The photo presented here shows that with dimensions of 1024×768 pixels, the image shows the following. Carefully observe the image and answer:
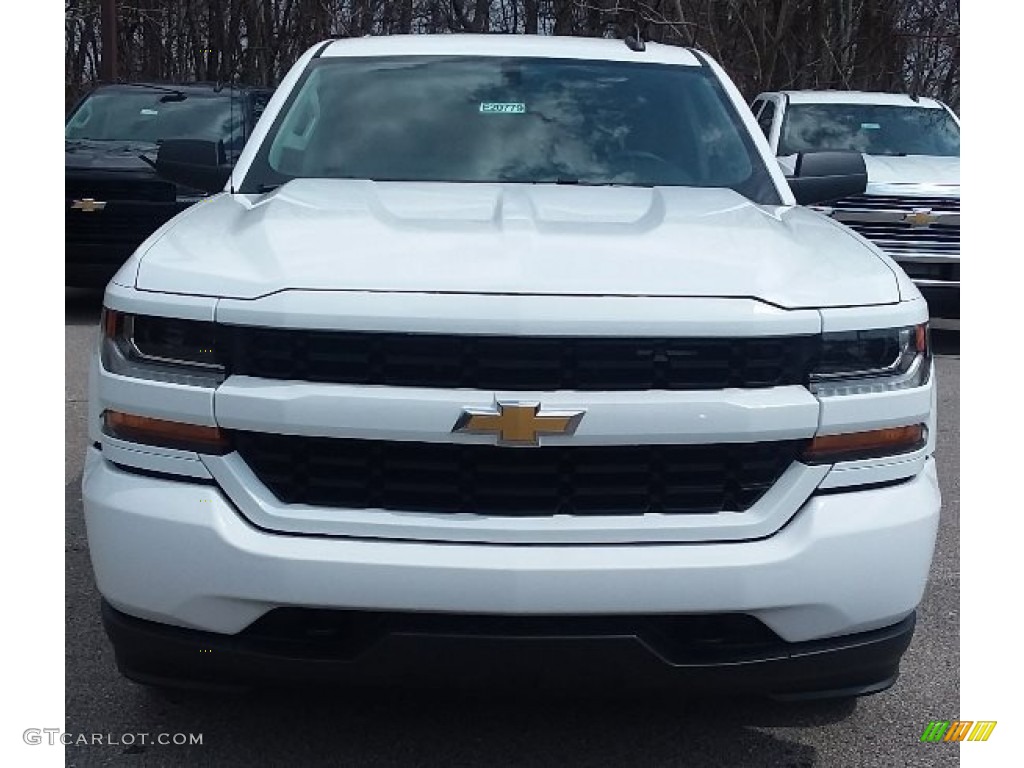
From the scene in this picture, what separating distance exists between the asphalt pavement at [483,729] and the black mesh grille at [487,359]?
81 centimetres

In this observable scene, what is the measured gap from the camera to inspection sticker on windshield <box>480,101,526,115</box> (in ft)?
14.2

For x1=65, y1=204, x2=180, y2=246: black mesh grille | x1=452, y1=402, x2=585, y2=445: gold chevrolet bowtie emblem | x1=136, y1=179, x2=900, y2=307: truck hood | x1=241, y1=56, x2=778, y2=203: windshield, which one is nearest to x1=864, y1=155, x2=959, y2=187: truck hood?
x1=65, y1=204, x2=180, y2=246: black mesh grille

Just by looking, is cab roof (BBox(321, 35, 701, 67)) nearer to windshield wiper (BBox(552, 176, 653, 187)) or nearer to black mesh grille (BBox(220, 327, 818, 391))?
windshield wiper (BBox(552, 176, 653, 187))

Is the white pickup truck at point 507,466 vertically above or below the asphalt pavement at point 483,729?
above

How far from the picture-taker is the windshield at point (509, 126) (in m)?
4.09

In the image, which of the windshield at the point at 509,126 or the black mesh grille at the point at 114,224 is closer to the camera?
the windshield at the point at 509,126

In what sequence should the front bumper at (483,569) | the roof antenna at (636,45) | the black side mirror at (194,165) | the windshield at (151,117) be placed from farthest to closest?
the windshield at (151,117) < the roof antenna at (636,45) < the black side mirror at (194,165) < the front bumper at (483,569)

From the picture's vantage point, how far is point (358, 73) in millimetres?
4535

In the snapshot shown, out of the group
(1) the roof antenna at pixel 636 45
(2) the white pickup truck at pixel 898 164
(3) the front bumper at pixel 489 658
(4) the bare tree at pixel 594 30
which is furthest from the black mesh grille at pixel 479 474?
(4) the bare tree at pixel 594 30

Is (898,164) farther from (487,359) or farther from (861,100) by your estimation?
(487,359)

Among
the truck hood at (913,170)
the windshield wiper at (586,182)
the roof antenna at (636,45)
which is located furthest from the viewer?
the truck hood at (913,170)

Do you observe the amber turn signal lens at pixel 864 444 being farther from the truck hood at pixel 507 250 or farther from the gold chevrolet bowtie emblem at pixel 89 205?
the gold chevrolet bowtie emblem at pixel 89 205

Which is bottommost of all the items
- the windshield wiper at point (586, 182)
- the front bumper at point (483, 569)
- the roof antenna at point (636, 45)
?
the front bumper at point (483, 569)

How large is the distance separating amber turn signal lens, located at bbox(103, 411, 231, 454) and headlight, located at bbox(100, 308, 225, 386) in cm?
9
